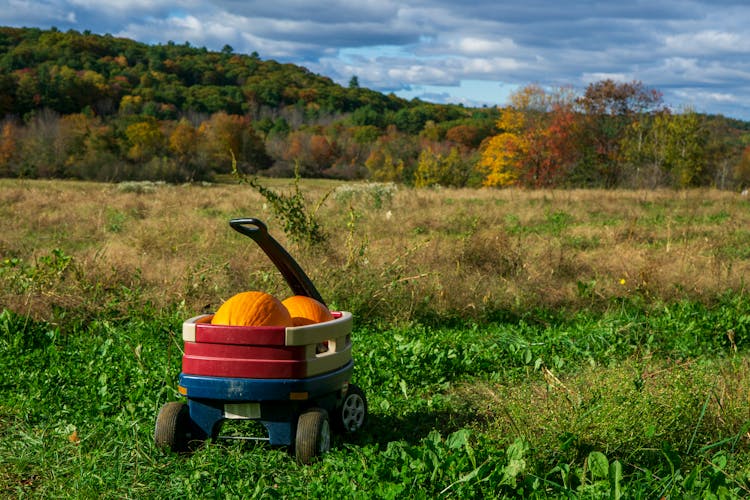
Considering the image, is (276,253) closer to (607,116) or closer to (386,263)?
(386,263)

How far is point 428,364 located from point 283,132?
7684cm

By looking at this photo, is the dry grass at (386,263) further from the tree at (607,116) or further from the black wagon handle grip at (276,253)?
the tree at (607,116)

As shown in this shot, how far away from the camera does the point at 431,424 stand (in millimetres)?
4617

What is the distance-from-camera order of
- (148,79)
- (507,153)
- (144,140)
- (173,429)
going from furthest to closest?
(148,79)
(507,153)
(144,140)
(173,429)

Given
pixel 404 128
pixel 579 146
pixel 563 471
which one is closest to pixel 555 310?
pixel 563 471

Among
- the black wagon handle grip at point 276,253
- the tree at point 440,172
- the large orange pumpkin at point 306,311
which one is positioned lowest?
the tree at point 440,172

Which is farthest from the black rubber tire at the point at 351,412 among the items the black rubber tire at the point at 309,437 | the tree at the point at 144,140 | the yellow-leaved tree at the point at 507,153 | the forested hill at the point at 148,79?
the forested hill at the point at 148,79

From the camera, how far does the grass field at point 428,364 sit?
11.7 ft

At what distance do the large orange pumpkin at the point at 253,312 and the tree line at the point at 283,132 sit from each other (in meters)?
13.0

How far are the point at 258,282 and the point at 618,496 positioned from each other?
501cm

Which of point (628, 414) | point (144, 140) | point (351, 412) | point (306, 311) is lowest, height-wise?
point (351, 412)

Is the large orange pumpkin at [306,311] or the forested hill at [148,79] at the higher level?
the forested hill at [148,79]

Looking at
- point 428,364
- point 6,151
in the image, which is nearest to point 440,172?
point 6,151

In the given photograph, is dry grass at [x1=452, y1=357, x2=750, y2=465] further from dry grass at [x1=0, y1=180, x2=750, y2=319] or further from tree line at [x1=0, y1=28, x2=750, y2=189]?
tree line at [x1=0, y1=28, x2=750, y2=189]
